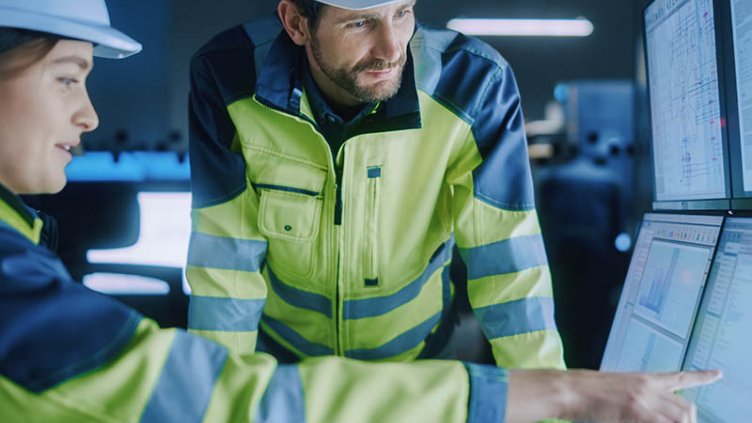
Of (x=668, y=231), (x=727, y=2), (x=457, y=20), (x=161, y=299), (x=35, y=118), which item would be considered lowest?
(x=161, y=299)

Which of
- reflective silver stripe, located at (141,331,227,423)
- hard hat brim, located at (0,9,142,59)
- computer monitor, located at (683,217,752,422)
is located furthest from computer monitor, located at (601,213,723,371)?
hard hat brim, located at (0,9,142,59)

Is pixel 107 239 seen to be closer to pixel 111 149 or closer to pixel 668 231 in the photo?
pixel 111 149

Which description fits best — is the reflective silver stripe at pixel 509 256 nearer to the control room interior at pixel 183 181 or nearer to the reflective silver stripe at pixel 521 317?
→ the reflective silver stripe at pixel 521 317

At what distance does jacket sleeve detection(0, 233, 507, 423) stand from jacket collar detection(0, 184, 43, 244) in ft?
0.20

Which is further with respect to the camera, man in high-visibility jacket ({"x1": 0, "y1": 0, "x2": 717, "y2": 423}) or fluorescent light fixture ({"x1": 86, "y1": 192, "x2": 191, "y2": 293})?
fluorescent light fixture ({"x1": 86, "y1": 192, "x2": 191, "y2": 293})

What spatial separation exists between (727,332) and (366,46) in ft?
2.61

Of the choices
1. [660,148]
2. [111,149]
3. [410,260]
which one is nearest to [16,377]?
[410,260]

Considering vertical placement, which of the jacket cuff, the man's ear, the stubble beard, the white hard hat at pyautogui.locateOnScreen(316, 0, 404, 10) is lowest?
the jacket cuff

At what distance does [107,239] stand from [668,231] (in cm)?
239

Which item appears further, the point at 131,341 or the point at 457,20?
the point at 457,20

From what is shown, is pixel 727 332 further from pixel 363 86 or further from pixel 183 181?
pixel 183 181

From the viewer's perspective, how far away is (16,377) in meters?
0.69

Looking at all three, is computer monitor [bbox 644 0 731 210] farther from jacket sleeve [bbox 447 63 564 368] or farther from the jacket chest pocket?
the jacket chest pocket

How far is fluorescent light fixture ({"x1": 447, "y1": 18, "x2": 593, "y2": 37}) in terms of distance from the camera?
405 cm
